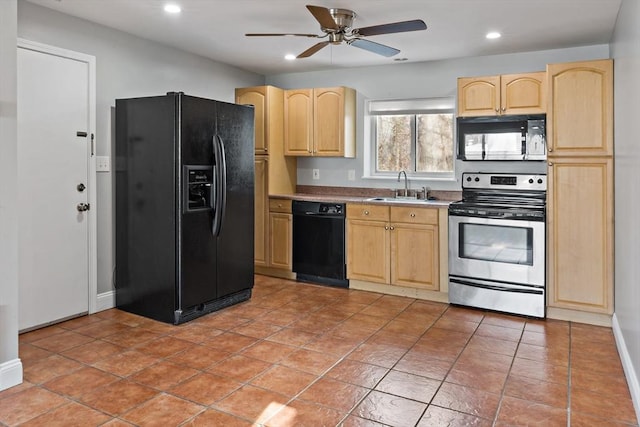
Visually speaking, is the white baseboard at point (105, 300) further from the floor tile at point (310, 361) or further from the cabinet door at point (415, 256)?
the cabinet door at point (415, 256)

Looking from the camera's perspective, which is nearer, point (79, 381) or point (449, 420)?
point (449, 420)

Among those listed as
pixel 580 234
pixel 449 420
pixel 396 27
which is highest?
pixel 396 27

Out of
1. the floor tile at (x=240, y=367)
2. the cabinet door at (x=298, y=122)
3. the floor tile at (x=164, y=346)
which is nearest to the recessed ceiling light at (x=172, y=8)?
the cabinet door at (x=298, y=122)

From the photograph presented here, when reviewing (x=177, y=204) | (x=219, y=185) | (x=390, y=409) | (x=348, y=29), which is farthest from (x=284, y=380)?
(x=348, y=29)

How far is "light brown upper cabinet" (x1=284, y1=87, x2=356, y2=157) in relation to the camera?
17.1 ft

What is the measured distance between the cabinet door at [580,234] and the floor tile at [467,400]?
1.70 metres

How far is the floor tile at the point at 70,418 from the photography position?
7.49 feet

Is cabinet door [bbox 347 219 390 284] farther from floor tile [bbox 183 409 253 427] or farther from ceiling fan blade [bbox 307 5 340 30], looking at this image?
floor tile [bbox 183 409 253 427]

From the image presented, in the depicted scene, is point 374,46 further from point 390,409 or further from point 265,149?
point 390,409

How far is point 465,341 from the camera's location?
136 inches

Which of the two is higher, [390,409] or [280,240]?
[280,240]

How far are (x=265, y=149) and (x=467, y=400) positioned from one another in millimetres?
3527

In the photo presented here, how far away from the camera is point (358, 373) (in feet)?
9.48

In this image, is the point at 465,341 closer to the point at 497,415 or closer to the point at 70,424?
the point at 497,415
